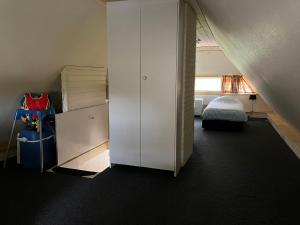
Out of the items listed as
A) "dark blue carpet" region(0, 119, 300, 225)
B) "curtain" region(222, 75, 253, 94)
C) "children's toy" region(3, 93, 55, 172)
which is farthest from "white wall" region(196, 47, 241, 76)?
"children's toy" region(3, 93, 55, 172)

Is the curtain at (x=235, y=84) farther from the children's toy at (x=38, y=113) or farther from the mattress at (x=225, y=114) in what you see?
the children's toy at (x=38, y=113)

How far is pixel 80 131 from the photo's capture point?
3.85m

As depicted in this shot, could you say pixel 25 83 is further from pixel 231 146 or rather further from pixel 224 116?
pixel 224 116

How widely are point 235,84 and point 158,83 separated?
5.35m

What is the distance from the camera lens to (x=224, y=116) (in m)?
5.84

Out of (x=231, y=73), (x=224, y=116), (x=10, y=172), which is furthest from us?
(x=231, y=73)

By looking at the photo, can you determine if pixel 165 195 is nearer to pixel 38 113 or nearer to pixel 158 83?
pixel 158 83

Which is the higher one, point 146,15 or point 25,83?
point 146,15

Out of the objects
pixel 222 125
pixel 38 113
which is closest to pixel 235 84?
pixel 222 125

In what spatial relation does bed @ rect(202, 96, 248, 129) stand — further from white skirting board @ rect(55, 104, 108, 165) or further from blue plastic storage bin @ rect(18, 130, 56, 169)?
blue plastic storage bin @ rect(18, 130, 56, 169)

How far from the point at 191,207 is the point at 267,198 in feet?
2.65

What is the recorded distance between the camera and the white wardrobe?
2951mm

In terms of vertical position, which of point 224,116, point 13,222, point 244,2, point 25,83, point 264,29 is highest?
point 244,2

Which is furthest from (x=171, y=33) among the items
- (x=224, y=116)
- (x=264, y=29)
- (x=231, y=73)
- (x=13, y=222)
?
(x=231, y=73)
